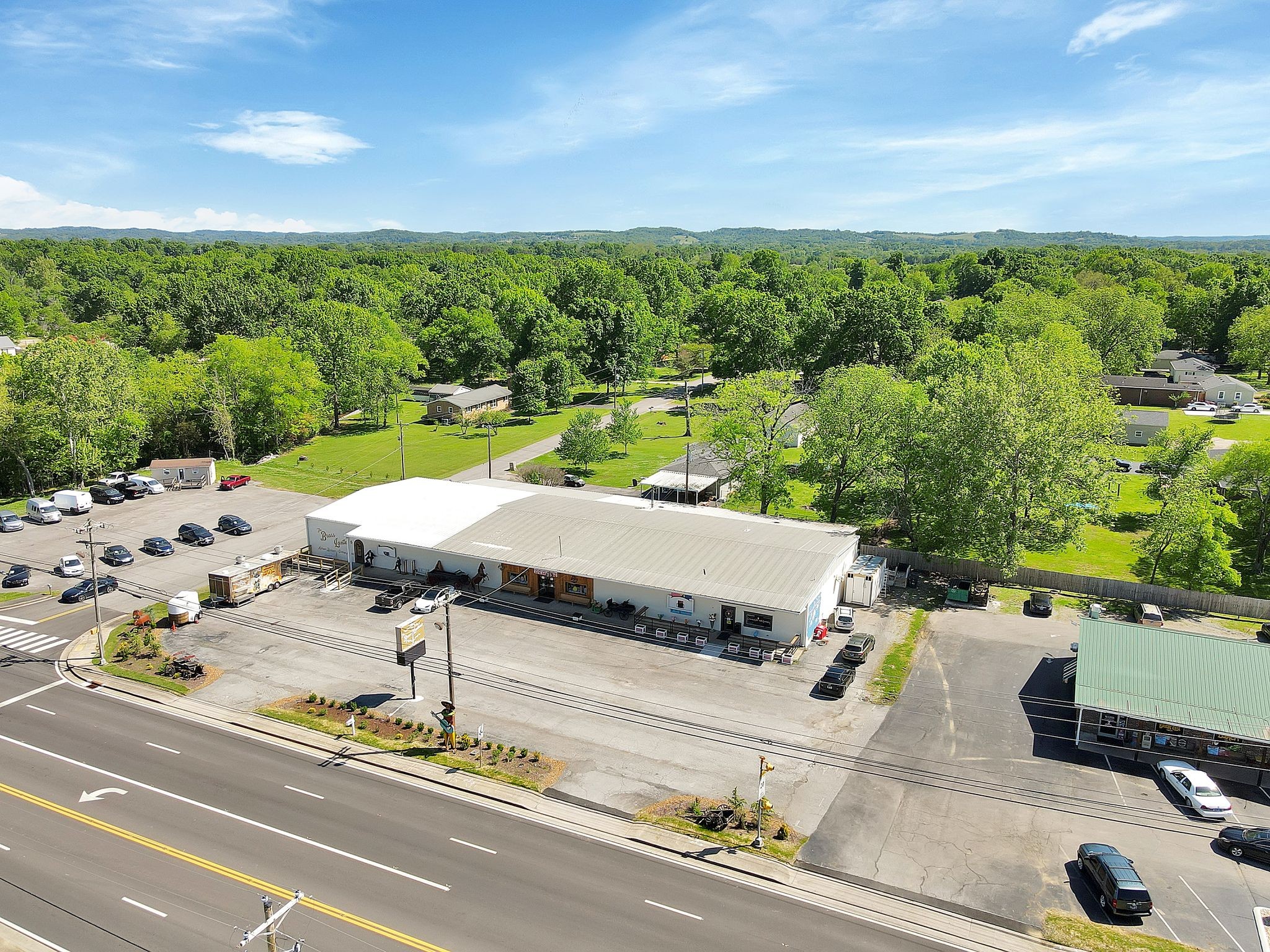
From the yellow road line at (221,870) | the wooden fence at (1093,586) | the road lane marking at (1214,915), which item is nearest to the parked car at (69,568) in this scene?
the yellow road line at (221,870)

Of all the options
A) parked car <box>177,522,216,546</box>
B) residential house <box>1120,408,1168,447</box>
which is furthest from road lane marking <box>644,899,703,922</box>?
residential house <box>1120,408,1168,447</box>

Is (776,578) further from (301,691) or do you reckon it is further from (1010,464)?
(301,691)

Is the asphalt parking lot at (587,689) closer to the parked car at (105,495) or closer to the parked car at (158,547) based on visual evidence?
the parked car at (158,547)

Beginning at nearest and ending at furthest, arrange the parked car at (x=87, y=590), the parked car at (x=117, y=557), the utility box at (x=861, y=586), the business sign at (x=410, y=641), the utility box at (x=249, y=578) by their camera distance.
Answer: the business sign at (x=410, y=641) → the utility box at (x=861, y=586) → the utility box at (x=249, y=578) → the parked car at (x=87, y=590) → the parked car at (x=117, y=557)

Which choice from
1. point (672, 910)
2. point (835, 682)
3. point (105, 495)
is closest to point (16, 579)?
point (105, 495)

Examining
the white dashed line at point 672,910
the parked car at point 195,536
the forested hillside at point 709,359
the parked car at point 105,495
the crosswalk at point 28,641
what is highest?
the forested hillside at point 709,359

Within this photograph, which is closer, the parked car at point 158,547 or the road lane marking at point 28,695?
the road lane marking at point 28,695

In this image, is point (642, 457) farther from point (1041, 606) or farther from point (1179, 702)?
point (1179, 702)


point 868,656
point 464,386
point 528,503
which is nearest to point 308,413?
point 464,386
